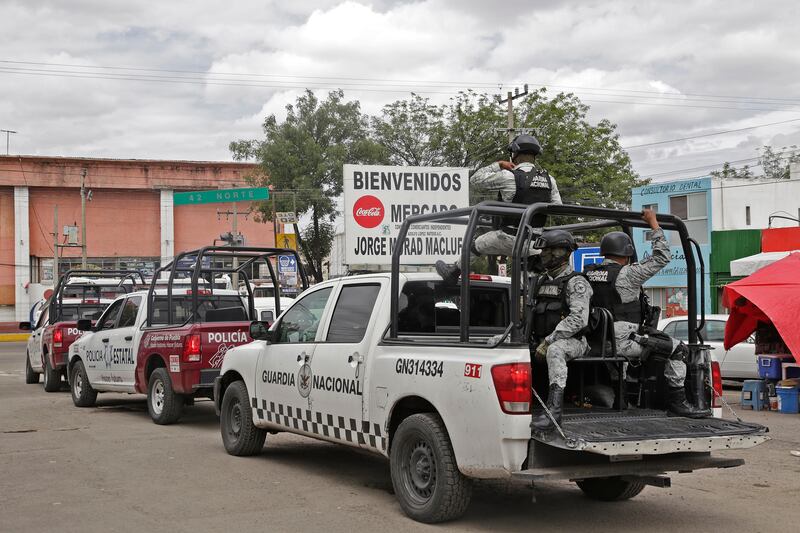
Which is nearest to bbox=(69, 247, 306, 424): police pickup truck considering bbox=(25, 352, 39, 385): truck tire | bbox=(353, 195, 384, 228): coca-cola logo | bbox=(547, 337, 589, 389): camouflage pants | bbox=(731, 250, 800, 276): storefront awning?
bbox=(25, 352, 39, 385): truck tire

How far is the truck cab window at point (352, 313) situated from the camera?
767 centimetres

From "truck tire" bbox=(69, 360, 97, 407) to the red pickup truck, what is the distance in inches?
76.1

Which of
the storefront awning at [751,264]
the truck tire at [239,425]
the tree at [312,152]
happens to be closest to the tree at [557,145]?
the tree at [312,152]

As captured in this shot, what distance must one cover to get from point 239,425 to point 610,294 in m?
4.48

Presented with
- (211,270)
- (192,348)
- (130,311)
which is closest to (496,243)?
(192,348)

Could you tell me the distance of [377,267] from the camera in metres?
27.8

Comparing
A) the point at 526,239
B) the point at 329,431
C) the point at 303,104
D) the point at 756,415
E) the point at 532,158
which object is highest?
the point at 303,104

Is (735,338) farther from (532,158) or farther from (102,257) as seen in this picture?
(102,257)

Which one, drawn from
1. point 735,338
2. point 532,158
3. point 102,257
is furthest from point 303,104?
point 532,158

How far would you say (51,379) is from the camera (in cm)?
1752

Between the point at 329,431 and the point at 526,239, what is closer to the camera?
the point at 526,239

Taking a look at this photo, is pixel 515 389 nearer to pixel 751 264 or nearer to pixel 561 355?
pixel 561 355

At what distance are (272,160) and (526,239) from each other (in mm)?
38343

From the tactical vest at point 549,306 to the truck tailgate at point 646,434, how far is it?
687 millimetres
